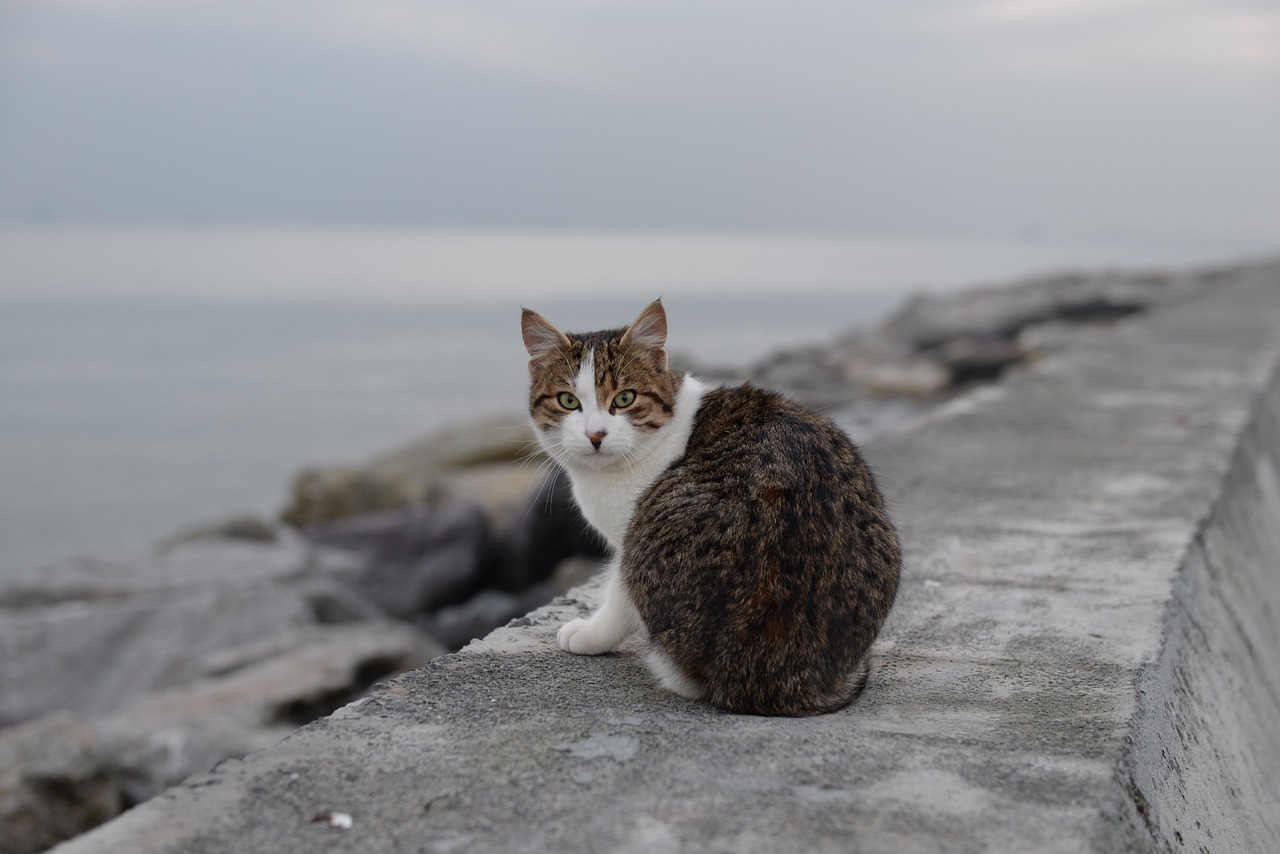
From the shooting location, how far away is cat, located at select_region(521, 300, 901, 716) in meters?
2.41

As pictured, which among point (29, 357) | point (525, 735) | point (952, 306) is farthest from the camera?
point (29, 357)

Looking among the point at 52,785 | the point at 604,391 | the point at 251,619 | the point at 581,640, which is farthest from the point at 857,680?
the point at 251,619

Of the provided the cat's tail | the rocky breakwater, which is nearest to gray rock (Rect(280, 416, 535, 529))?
the rocky breakwater

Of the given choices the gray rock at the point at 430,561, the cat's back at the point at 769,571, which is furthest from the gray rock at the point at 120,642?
the cat's back at the point at 769,571

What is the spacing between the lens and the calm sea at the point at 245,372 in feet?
51.8

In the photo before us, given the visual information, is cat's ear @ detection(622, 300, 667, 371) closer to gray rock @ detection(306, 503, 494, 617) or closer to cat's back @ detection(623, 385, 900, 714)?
cat's back @ detection(623, 385, 900, 714)

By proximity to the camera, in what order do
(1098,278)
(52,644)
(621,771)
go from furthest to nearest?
1. (1098,278)
2. (52,644)
3. (621,771)

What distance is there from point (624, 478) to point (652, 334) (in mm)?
375

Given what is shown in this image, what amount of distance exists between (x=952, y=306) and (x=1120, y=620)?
14.1 meters

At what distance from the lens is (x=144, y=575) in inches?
328

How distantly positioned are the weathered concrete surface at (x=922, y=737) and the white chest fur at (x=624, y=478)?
36cm

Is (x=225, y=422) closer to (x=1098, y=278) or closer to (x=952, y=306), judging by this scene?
(x=952, y=306)

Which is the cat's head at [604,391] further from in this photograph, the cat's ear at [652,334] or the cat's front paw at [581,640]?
the cat's front paw at [581,640]

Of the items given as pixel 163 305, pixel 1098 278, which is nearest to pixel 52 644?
pixel 1098 278
